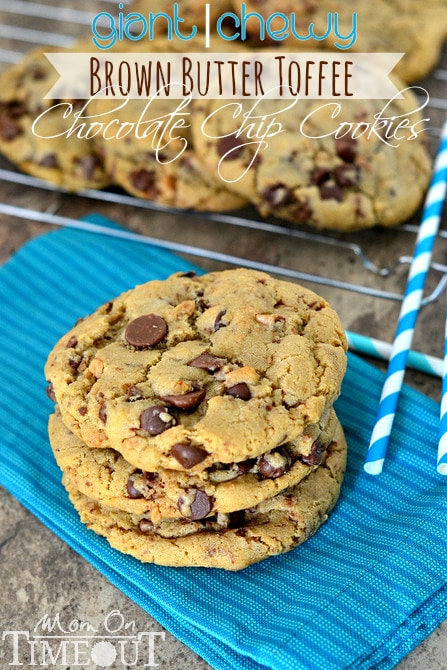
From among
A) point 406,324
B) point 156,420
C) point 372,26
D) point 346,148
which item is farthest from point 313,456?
point 372,26

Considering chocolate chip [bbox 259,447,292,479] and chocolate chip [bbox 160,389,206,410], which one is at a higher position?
chocolate chip [bbox 160,389,206,410]

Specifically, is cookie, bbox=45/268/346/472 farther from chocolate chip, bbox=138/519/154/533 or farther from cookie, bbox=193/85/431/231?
cookie, bbox=193/85/431/231

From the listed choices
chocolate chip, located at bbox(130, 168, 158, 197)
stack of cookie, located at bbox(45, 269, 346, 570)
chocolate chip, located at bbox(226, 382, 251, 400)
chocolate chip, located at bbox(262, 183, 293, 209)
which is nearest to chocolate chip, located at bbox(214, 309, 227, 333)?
stack of cookie, located at bbox(45, 269, 346, 570)

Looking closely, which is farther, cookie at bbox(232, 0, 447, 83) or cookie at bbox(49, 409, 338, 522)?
cookie at bbox(232, 0, 447, 83)

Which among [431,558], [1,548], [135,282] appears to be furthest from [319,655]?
[135,282]

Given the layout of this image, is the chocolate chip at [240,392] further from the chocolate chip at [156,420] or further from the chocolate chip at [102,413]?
the chocolate chip at [102,413]

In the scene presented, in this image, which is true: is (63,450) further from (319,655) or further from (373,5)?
(373,5)
